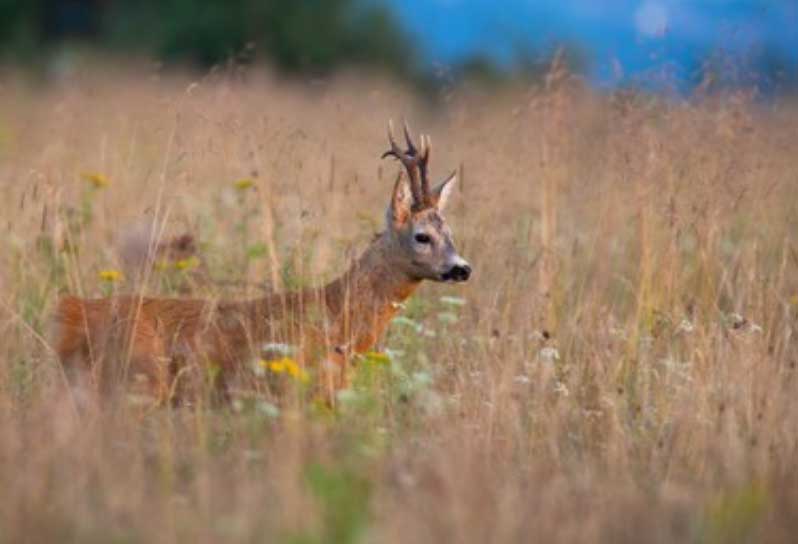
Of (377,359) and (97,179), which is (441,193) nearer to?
(377,359)

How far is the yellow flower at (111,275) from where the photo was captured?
7.14 meters

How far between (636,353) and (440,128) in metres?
7.43

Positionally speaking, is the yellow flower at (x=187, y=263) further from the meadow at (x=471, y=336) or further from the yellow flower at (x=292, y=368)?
the yellow flower at (x=292, y=368)

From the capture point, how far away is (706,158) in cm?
755

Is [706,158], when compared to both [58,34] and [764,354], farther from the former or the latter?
[58,34]

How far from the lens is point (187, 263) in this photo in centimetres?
Result: 754

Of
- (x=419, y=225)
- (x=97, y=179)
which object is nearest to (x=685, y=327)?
(x=419, y=225)

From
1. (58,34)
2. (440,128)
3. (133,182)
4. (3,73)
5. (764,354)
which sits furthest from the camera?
(58,34)

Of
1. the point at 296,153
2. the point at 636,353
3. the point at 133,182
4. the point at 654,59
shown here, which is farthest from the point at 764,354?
the point at 133,182

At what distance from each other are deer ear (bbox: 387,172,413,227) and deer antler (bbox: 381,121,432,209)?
0.02 meters

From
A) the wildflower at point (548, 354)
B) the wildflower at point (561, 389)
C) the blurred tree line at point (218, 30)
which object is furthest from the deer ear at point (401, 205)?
the blurred tree line at point (218, 30)

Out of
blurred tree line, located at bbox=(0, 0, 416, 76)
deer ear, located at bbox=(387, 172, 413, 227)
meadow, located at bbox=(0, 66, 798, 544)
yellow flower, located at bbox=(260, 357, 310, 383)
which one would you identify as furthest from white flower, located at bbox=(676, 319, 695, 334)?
blurred tree line, located at bbox=(0, 0, 416, 76)

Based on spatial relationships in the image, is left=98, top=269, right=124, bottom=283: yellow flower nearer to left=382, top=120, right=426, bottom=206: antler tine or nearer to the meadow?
the meadow

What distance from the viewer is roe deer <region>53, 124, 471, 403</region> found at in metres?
6.23
